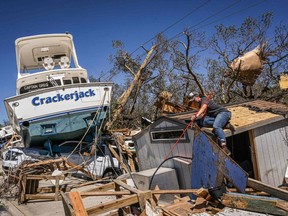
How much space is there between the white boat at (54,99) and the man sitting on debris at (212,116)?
7.12 m

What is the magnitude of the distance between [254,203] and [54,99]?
1068cm

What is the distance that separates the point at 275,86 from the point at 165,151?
12658 millimetres

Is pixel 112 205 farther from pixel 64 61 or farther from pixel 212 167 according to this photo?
pixel 64 61

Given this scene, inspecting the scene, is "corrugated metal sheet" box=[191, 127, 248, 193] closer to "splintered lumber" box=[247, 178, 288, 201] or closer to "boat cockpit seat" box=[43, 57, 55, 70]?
"splintered lumber" box=[247, 178, 288, 201]

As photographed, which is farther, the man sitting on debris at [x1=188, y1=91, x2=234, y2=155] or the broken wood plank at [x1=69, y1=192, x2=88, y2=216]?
the man sitting on debris at [x1=188, y1=91, x2=234, y2=155]

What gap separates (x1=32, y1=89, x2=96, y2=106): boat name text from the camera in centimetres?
1298

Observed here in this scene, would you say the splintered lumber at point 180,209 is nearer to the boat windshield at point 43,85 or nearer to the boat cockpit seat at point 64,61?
the boat windshield at point 43,85

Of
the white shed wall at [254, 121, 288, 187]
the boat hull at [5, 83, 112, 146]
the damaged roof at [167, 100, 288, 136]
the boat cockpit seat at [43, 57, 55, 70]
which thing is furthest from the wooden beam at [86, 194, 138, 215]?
the boat cockpit seat at [43, 57, 55, 70]

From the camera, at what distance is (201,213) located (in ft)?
17.0

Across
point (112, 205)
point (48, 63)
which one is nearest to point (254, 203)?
point (112, 205)

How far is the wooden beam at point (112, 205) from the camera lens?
13.1 ft

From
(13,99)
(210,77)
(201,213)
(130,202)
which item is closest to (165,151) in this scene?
(201,213)

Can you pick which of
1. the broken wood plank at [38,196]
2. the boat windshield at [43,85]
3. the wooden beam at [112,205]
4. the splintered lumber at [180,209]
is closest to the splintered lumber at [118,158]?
the broken wood plank at [38,196]

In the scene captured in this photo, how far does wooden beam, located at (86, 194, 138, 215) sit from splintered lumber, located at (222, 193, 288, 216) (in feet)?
6.73
